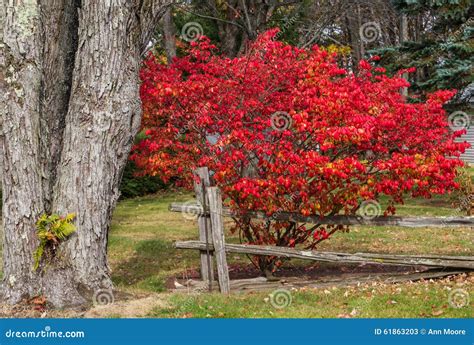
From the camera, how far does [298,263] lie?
11.4 meters

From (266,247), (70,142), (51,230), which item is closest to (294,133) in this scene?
(266,247)

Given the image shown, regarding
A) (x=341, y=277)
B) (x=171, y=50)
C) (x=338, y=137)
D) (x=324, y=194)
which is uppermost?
(x=171, y=50)

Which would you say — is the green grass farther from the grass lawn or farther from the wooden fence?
the wooden fence

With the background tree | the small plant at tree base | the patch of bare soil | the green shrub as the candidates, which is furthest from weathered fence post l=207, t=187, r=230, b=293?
the green shrub

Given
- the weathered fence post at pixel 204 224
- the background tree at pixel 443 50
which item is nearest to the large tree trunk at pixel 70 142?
the weathered fence post at pixel 204 224

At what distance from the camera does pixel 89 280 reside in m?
8.19

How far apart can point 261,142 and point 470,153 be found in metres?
24.0

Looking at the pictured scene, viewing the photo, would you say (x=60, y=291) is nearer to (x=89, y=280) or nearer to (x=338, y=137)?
(x=89, y=280)

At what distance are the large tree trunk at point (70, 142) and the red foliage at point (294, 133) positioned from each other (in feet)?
4.28

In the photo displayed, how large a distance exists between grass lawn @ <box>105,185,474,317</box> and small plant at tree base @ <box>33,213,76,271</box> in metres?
1.46

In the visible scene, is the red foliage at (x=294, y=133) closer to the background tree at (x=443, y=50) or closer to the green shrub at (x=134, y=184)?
the background tree at (x=443, y=50)

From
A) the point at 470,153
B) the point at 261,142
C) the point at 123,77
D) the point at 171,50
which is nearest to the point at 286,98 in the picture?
the point at 261,142

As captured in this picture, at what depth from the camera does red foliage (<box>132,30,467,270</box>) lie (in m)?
8.62

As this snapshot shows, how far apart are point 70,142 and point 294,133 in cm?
296
